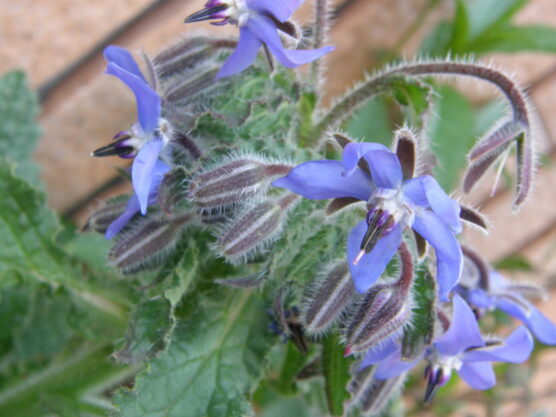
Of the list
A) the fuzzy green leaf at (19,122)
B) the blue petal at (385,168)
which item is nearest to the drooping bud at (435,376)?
the blue petal at (385,168)

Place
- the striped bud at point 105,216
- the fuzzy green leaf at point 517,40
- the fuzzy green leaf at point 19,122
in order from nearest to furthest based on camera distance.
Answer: the striped bud at point 105,216 < the fuzzy green leaf at point 19,122 < the fuzzy green leaf at point 517,40

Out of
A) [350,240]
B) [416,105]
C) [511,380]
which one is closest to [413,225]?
[350,240]

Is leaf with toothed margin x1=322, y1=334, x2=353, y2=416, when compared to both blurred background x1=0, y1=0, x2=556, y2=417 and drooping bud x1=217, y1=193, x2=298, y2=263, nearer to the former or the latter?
drooping bud x1=217, y1=193, x2=298, y2=263

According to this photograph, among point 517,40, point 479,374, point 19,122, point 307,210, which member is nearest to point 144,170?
point 307,210

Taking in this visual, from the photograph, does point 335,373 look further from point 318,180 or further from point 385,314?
point 318,180

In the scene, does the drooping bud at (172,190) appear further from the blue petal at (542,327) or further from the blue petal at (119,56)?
the blue petal at (542,327)

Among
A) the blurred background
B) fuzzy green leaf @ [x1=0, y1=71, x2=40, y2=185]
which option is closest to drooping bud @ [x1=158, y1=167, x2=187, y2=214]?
the blurred background
